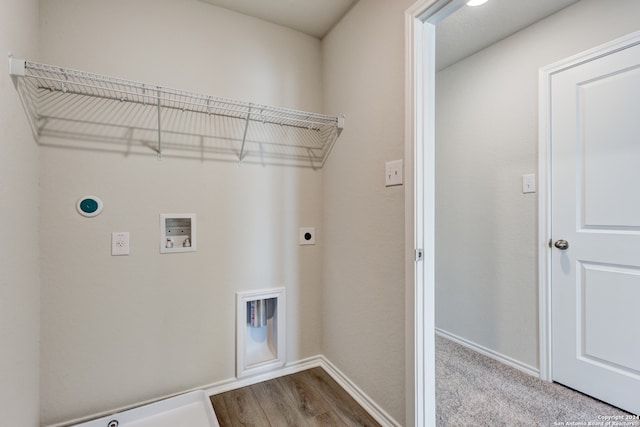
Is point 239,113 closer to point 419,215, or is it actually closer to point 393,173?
point 393,173

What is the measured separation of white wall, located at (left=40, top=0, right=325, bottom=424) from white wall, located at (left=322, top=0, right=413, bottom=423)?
0.71ft

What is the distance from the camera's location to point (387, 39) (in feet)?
4.76

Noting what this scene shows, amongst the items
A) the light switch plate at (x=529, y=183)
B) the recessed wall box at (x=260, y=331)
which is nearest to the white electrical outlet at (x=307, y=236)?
the recessed wall box at (x=260, y=331)

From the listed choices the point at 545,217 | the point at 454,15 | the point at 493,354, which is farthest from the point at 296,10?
the point at 493,354

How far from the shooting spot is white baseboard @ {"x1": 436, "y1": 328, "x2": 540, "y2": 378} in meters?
1.90

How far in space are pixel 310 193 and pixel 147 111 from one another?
1085mm

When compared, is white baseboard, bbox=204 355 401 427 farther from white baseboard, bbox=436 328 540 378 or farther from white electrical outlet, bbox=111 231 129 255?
white baseboard, bbox=436 328 540 378

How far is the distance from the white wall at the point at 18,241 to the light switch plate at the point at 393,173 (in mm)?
1512

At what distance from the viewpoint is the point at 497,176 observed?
210 cm

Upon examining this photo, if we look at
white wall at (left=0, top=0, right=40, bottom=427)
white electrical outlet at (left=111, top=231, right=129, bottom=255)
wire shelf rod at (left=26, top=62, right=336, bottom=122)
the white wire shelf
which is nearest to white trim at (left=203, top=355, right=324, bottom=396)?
white wall at (left=0, top=0, right=40, bottom=427)

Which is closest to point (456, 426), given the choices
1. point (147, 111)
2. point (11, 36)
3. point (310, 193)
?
point (310, 193)

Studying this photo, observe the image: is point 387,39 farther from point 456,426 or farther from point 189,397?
point 189,397

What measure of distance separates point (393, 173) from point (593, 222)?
1301 mm

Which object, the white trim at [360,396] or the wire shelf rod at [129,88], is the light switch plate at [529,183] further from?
the white trim at [360,396]
